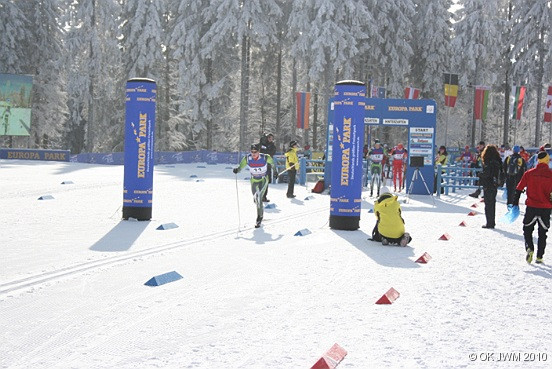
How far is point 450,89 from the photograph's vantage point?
3675 centimetres

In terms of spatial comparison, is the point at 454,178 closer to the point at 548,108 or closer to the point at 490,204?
the point at 490,204

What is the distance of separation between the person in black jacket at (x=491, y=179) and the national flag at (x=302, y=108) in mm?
25347

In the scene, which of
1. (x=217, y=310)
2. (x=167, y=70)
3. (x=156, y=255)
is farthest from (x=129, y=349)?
(x=167, y=70)

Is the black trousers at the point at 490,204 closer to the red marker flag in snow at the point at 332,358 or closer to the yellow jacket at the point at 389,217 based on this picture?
the yellow jacket at the point at 389,217

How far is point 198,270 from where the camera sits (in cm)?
850

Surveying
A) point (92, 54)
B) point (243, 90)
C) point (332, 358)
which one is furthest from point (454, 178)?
point (92, 54)

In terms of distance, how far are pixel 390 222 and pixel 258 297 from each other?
16.1 feet

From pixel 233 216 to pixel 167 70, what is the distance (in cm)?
4018

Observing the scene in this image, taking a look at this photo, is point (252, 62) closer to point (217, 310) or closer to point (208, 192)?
point (208, 192)

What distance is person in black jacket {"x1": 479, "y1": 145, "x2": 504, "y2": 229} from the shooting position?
1413 cm

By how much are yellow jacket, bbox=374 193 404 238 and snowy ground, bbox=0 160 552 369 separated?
0.36 metres

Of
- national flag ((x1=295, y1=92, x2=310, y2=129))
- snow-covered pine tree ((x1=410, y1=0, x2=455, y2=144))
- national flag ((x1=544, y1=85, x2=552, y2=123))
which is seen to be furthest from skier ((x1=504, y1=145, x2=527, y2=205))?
snow-covered pine tree ((x1=410, y1=0, x2=455, y2=144))

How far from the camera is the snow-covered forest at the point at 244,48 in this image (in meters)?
41.4

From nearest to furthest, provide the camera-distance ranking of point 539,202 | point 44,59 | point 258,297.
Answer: point 258,297 → point 539,202 → point 44,59
